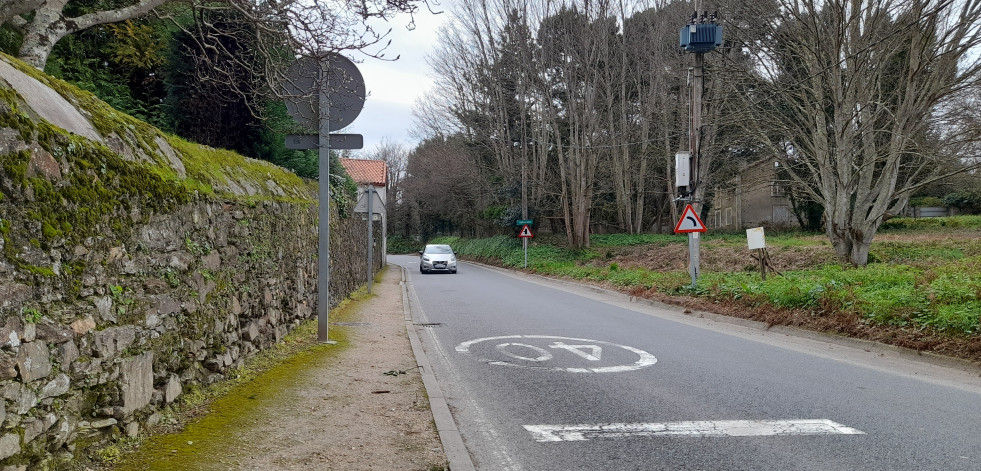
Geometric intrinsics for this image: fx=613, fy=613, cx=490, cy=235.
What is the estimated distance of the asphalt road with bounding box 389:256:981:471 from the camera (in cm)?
436

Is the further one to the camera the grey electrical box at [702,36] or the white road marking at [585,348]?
the grey electrical box at [702,36]

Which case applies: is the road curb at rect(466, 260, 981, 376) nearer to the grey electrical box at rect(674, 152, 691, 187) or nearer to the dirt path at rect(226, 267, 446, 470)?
the grey electrical box at rect(674, 152, 691, 187)

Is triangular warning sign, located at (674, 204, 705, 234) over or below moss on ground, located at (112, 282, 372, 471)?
over

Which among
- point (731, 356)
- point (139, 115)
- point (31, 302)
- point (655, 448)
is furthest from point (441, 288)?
point (31, 302)

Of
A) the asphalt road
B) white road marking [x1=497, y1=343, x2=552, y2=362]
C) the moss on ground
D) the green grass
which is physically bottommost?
white road marking [x1=497, y1=343, x2=552, y2=362]

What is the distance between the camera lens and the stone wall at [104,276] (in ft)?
9.82

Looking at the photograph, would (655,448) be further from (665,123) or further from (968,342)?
(665,123)

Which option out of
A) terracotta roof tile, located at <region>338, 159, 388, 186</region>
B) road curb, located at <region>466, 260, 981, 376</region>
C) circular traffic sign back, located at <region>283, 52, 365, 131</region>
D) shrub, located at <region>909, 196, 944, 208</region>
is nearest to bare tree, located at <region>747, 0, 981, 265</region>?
road curb, located at <region>466, 260, 981, 376</region>

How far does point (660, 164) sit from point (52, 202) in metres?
39.1

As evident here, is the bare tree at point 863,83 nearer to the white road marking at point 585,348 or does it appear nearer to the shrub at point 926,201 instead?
the white road marking at point 585,348

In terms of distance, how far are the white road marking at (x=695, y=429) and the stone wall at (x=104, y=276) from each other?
2.92 m

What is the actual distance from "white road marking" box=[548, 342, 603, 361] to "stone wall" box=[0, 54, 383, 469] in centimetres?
432

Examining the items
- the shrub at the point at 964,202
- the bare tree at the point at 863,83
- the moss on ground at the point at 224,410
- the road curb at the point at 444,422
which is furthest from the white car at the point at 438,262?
the shrub at the point at 964,202

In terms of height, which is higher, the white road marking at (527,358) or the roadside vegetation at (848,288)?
the roadside vegetation at (848,288)
